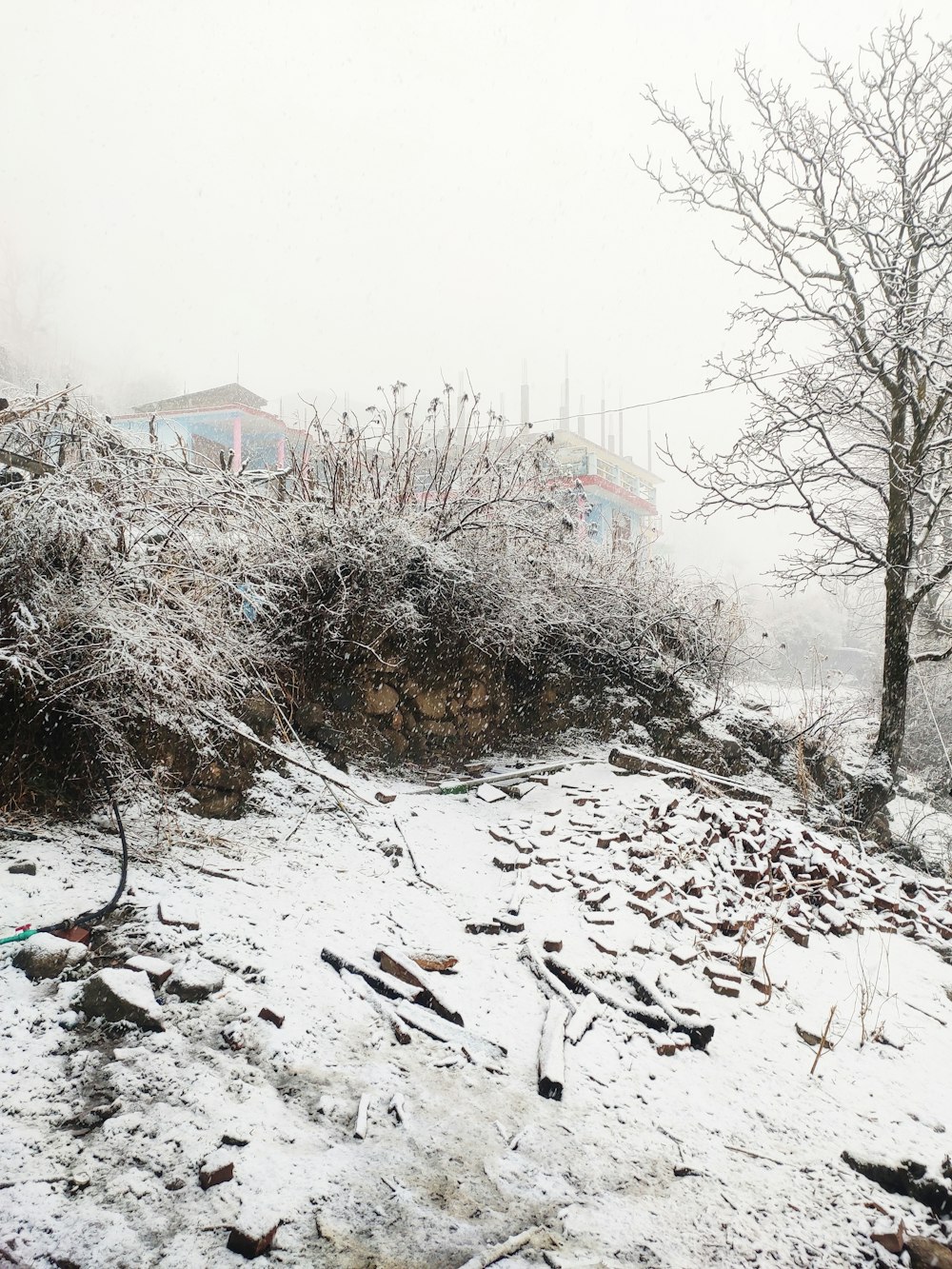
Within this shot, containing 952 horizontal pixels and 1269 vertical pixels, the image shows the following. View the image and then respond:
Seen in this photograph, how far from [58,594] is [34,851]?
49.7 inches

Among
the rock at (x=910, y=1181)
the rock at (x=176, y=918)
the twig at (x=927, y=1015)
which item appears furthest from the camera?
the twig at (x=927, y=1015)

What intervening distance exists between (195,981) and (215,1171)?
879 mm

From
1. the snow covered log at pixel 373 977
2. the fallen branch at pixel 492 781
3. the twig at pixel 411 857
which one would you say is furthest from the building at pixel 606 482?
the snow covered log at pixel 373 977

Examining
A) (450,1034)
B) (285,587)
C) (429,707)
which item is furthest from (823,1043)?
(285,587)

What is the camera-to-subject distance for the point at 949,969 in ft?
15.8

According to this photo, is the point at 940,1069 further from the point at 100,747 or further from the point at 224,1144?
the point at 100,747

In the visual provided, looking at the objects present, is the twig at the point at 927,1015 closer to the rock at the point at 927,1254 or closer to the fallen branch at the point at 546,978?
the rock at the point at 927,1254

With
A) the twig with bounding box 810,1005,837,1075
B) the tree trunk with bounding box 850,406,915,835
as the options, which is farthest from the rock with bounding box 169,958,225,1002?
the tree trunk with bounding box 850,406,915,835

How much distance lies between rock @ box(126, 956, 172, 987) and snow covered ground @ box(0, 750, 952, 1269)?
52 millimetres

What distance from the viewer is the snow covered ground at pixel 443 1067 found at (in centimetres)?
186

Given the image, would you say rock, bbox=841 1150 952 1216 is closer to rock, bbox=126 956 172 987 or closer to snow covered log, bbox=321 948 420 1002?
snow covered log, bbox=321 948 420 1002

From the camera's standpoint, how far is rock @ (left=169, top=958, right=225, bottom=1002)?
8.45 feet

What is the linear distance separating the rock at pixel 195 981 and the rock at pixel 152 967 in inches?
1.4

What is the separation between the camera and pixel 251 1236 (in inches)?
65.1
